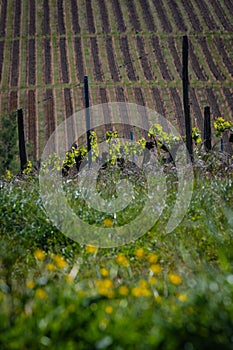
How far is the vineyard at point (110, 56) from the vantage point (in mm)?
37562

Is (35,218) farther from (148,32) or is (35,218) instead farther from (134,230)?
(148,32)

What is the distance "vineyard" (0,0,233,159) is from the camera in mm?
37562

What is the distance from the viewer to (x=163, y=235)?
5.64 metres

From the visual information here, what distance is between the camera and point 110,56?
4328 cm

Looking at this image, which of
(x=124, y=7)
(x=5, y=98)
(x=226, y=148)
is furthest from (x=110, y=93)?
(x=124, y=7)

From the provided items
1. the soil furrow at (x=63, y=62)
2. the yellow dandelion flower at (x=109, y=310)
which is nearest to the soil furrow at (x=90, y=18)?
the soil furrow at (x=63, y=62)

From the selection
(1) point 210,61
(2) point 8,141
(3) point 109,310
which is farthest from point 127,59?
(3) point 109,310

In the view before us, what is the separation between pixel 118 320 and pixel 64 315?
0.95 ft

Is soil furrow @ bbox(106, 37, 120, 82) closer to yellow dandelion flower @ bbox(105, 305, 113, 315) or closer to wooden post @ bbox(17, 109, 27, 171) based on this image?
wooden post @ bbox(17, 109, 27, 171)

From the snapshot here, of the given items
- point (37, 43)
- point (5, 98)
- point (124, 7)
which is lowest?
point (5, 98)

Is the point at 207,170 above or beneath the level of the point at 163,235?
above

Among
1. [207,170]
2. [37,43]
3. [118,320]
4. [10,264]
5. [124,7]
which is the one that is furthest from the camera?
[124,7]

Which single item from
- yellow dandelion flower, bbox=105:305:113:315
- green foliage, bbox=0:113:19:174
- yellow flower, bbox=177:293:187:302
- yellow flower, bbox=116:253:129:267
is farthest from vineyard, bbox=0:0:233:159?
yellow dandelion flower, bbox=105:305:113:315

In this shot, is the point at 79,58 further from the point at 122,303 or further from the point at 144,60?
the point at 122,303
